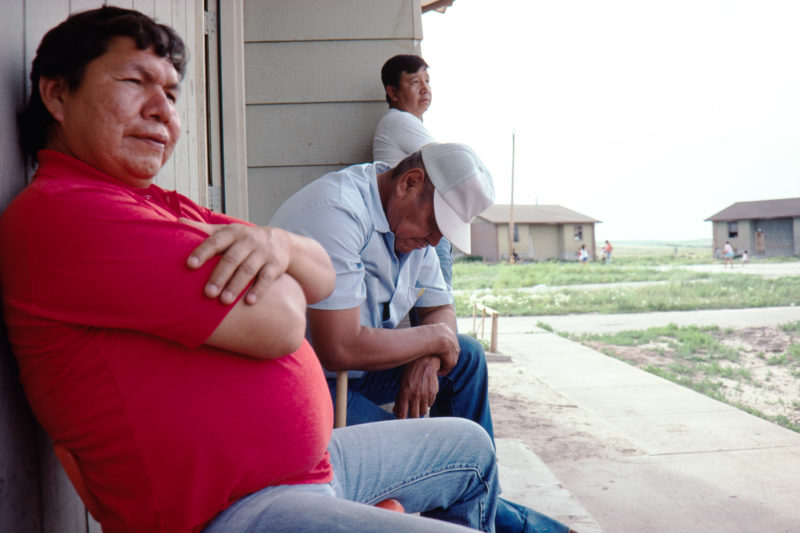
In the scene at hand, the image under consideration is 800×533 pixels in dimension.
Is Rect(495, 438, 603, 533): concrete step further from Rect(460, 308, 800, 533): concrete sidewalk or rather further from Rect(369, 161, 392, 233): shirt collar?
Rect(369, 161, 392, 233): shirt collar

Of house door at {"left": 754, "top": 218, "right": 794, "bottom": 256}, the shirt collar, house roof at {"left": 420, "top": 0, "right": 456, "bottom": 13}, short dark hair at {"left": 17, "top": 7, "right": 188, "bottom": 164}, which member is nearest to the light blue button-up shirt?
the shirt collar

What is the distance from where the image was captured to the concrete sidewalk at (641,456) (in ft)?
9.78

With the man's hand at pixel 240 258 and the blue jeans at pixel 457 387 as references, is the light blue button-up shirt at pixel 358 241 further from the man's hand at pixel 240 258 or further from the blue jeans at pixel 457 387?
the man's hand at pixel 240 258

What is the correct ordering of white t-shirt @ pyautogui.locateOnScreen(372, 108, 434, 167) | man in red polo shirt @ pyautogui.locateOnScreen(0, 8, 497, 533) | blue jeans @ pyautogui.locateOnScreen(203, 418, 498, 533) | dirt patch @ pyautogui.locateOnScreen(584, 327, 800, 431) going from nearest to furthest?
1. man in red polo shirt @ pyautogui.locateOnScreen(0, 8, 497, 533)
2. blue jeans @ pyautogui.locateOnScreen(203, 418, 498, 533)
3. white t-shirt @ pyautogui.locateOnScreen(372, 108, 434, 167)
4. dirt patch @ pyautogui.locateOnScreen(584, 327, 800, 431)

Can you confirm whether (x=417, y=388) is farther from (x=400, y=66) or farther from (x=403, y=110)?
(x=400, y=66)

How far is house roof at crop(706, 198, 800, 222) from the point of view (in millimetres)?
41438

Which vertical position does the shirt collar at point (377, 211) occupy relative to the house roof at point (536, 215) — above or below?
below

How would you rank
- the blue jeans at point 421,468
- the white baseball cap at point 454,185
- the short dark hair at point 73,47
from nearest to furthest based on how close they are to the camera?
the short dark hair at point 73,47
the blue jeans at point 421,468
the white baseball cap at point 454,185

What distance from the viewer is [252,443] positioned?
922 mm

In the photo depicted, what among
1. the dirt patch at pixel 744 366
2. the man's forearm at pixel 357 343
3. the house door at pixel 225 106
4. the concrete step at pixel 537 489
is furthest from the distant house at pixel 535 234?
the man's forearm at pixel 357 343

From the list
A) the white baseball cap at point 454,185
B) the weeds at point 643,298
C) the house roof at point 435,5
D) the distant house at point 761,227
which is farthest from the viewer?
the distant house at point 761,227

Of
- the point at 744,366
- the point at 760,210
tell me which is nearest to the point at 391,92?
the point at 744,366

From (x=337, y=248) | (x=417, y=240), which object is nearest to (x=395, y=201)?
(x=417, y=240)

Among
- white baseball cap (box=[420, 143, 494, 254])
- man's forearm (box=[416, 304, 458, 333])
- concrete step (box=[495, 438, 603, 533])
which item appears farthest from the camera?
concrete step (box=[495, 438, 603, 533])
